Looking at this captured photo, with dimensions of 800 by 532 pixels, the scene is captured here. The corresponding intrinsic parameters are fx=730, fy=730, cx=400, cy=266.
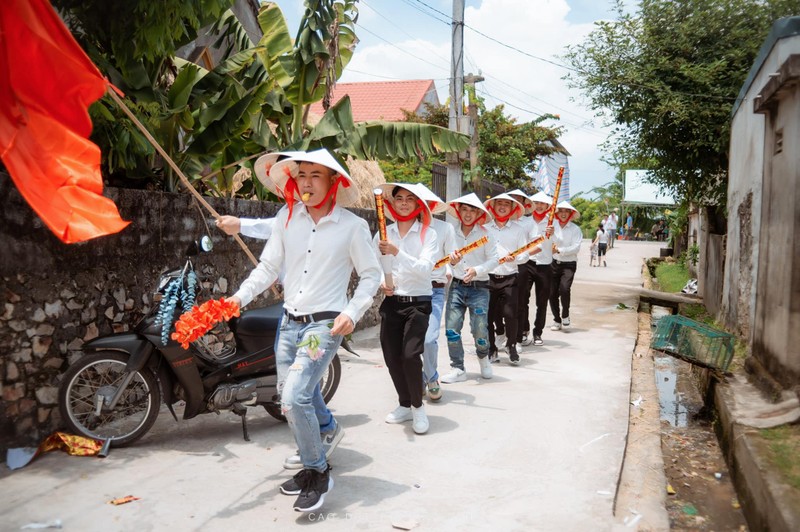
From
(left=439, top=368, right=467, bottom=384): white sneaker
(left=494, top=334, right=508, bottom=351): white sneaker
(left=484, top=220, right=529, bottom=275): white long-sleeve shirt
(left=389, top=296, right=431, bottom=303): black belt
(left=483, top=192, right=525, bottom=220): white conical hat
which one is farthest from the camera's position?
(left=494, top=334, right=508, bottom=351): white sneaker

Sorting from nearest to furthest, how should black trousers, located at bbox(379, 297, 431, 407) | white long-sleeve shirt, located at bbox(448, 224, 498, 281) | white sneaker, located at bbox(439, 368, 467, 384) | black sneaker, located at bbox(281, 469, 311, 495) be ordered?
black sneaker, located at bbox(281, 469, 311, 495), black trousers, located at bbox(379, 297, 431, 407), white long-sleeve shirt, located at bbox(448, 224, 498, 281), white sneaker, located at bbox(439, 368, 467, 384)

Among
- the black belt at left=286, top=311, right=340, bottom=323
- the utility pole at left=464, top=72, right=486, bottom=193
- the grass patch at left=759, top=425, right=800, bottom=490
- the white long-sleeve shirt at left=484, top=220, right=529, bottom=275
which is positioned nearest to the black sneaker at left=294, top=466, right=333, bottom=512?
the black belt at left=286, top=311, right=340, bottom=323

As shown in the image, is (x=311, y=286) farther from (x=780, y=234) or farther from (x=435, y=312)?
(x=780, y=234)

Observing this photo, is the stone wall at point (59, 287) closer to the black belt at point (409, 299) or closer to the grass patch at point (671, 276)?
the black belt at point (409, 299)

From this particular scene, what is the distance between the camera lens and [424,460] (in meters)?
5.23

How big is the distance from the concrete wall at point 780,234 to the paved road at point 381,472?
1457 millimetres

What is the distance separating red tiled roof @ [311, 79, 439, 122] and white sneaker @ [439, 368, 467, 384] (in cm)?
2496

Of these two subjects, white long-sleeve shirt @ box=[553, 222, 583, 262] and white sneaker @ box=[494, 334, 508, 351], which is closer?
white sneaker @ box=[494, 334, 508, 351]

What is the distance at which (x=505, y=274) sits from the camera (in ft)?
28.2

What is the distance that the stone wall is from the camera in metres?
4.95

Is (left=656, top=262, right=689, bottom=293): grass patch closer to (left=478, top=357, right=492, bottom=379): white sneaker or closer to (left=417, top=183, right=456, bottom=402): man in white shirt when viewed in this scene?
(left=478, top=357, right=492, bottom=379): white sneaker

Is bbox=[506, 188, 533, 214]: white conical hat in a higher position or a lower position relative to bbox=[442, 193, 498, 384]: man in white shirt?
higher

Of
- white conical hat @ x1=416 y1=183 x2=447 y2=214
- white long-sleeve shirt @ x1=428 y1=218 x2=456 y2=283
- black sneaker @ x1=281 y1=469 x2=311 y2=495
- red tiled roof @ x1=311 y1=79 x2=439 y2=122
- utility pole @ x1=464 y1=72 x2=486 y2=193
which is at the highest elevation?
red tiled roof @ x1=311 y1=79 x2=439 y2=122

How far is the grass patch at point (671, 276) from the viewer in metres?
20.8
